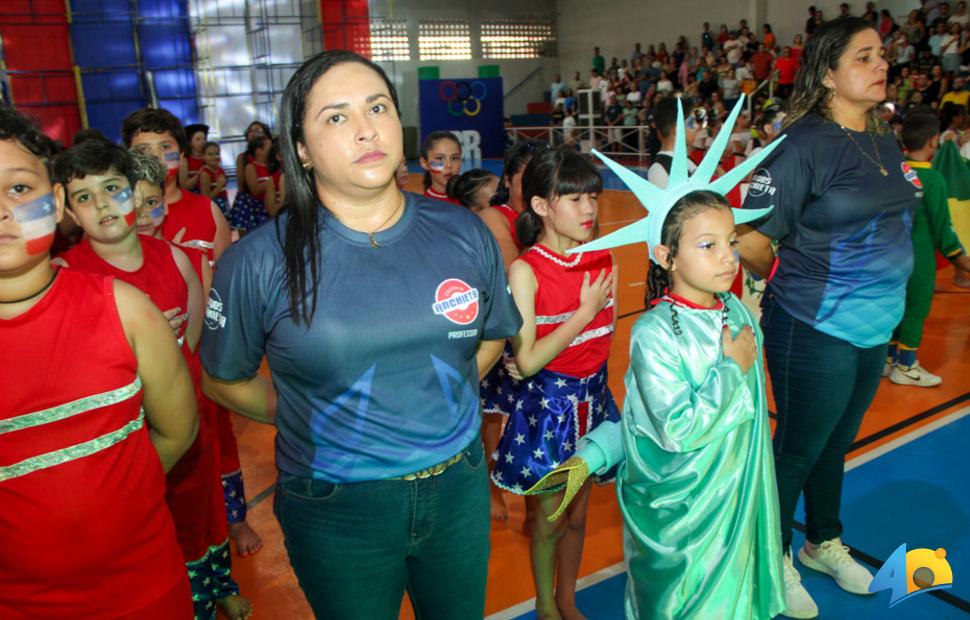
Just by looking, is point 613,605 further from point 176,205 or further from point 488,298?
point 176,205

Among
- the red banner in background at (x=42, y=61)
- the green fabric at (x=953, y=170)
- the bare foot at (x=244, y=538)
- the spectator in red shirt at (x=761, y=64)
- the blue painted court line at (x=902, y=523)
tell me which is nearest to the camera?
the blue painted court line at (x=902, y=523)

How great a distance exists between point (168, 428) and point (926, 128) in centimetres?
458

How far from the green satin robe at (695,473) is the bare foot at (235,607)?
63.1 inches

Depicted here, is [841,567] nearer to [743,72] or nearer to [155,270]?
[155,270]

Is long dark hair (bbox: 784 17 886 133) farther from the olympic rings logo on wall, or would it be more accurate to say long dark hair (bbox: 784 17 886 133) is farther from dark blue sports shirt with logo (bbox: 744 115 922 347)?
the olympic rings logo on wall

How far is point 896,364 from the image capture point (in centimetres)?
479

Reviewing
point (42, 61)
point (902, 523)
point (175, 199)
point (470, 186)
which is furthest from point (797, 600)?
point (42, 61)

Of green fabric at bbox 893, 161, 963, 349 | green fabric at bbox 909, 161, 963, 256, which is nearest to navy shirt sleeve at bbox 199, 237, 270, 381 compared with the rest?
green fabric at bbox 909, 161, 963, 256

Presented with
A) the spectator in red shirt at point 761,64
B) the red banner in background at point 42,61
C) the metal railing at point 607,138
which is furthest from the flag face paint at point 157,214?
the spectator in red shirt at point 761,64

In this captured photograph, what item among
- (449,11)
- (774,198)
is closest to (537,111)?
(449,11)

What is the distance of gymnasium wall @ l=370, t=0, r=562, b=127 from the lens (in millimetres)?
25094

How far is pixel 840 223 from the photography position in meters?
2.37

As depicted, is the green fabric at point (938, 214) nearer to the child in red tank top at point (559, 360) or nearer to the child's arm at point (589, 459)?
the child in red tank top at point (559, 360)

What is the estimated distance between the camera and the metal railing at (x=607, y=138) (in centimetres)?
1780
